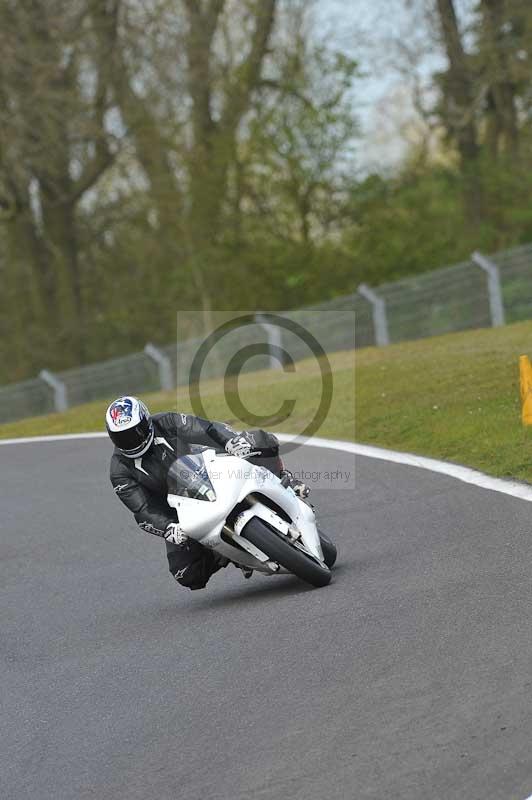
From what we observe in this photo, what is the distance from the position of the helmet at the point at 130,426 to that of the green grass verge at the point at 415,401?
3738 millimetres

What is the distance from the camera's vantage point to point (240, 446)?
372 inches

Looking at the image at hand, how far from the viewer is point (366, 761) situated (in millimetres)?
5965

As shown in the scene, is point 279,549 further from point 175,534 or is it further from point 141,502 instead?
point 141,502

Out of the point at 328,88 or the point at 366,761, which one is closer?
the point at 366,761

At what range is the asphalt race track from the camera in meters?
5.98

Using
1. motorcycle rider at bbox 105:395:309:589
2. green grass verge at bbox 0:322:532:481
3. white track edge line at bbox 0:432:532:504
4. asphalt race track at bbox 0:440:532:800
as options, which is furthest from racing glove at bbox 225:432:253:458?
green grass verge at bbox 0:322:532:481

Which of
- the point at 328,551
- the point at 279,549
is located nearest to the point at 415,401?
the point at 328,551

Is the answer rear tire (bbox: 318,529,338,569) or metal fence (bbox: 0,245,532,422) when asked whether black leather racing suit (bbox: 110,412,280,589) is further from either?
metal fence (bbox: 0,245,532,422)

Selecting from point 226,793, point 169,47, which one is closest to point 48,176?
point 169,47

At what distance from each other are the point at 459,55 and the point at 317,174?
5157mm

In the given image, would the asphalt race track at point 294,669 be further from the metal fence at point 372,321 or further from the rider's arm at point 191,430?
the metal fence at point 372,321

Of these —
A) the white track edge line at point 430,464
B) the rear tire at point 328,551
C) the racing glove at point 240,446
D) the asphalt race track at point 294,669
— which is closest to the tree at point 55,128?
the white track edge line at point 430,464

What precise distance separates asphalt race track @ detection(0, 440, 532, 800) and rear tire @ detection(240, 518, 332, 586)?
17 centimetres

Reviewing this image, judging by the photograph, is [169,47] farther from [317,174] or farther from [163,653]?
[163,653]
